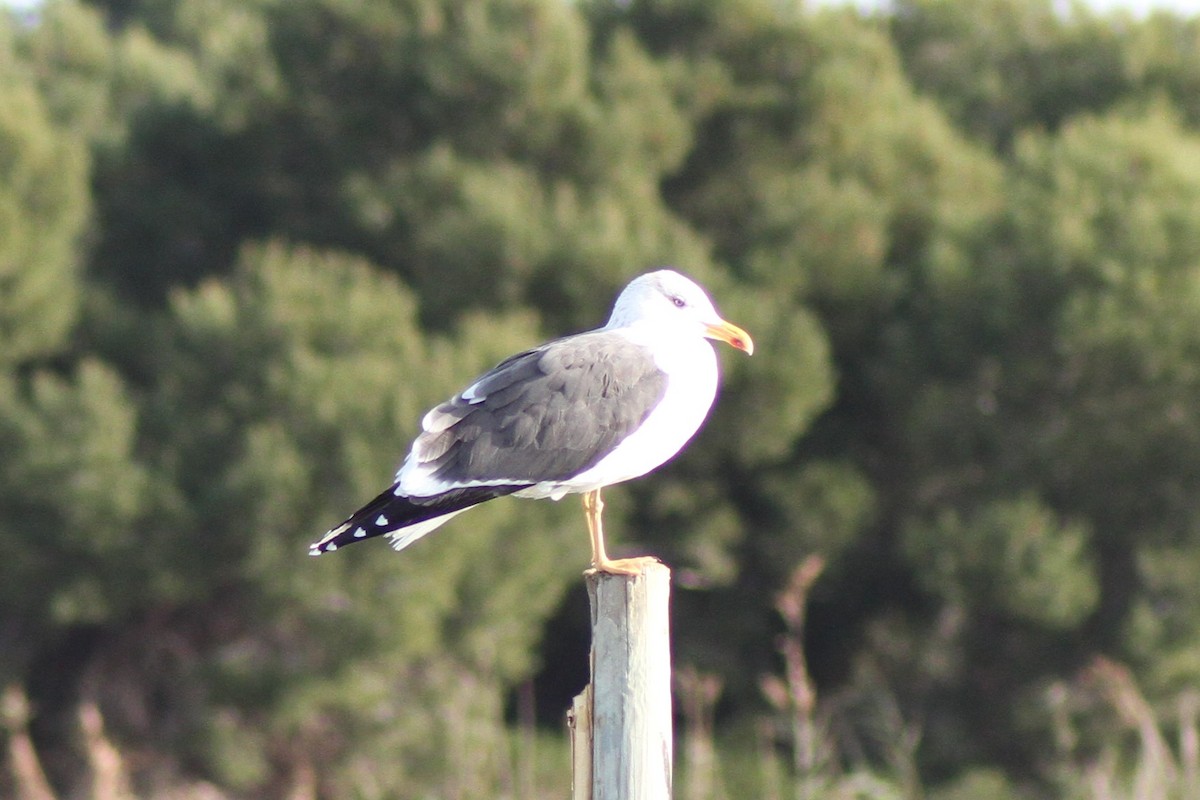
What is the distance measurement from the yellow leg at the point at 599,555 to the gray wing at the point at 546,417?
0.75 feet

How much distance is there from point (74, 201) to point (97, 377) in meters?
1.42

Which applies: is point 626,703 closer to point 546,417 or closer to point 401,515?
point 401,515

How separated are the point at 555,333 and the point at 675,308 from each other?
6.37 m

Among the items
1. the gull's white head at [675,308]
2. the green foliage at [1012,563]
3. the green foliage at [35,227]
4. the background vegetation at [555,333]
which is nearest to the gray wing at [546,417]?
the gull's white head at [675,308]

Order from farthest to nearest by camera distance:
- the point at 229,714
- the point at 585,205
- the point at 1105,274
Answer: the point at 585,205, the point at 1105,274, the point at 229,714

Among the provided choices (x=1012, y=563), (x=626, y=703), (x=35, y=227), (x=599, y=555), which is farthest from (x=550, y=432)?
(x=35, y=227)

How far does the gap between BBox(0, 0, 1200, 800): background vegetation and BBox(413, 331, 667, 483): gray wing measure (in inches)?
197

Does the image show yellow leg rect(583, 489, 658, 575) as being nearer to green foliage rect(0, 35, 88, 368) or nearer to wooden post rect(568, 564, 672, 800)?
wooden post rect(568, 564, 672, 800)

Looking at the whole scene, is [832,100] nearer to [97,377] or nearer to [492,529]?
[492,529]

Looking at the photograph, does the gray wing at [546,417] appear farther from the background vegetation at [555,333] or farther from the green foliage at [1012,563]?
the green foliage at [1012,563]

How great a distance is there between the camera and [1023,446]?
35.0 feet

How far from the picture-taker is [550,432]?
4012mm

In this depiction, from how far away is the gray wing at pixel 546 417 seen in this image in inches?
157

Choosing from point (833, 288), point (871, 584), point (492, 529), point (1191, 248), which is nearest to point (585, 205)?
point (833, 288)
